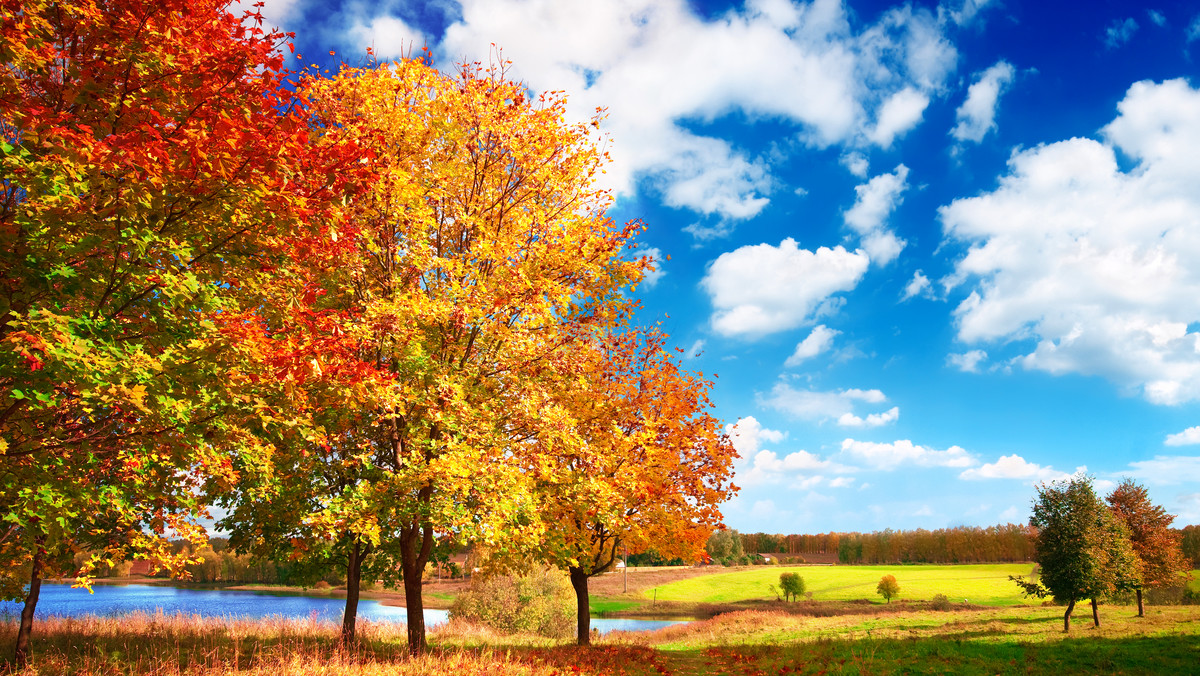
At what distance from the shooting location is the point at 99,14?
24.6 feet

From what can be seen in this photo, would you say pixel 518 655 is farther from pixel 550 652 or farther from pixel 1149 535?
pixel 1149 535

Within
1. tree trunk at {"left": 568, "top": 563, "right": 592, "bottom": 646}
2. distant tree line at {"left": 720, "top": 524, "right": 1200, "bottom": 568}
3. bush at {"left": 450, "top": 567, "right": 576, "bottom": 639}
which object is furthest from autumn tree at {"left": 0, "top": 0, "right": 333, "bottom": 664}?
distant tree line at {"left": 720, "top": 524, "right": 1200, "bottom": 568}

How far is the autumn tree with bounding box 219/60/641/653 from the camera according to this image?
11.3 m

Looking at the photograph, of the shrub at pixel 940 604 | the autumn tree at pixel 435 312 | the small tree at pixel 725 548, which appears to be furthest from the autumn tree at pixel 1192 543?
the autumn tree at pixel 435 312

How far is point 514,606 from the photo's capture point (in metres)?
33.5

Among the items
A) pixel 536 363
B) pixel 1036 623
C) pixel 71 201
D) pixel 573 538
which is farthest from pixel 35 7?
pixel 1036 623

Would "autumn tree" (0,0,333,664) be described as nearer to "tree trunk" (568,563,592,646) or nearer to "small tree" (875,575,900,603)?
"tree trunk" (568,563,592,646)

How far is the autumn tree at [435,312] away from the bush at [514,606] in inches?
698

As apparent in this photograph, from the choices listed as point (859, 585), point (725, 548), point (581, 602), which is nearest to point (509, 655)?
point (581, 602)

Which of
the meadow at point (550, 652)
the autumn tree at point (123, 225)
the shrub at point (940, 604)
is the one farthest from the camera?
the shrub at point (940, 604)

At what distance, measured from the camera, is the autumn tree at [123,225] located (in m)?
6.70

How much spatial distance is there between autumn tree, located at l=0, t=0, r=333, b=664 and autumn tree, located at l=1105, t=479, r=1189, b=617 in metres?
50.4

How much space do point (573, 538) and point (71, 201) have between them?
50.0 ft

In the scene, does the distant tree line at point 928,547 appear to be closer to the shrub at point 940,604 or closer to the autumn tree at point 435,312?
the shrub at point 940,604
